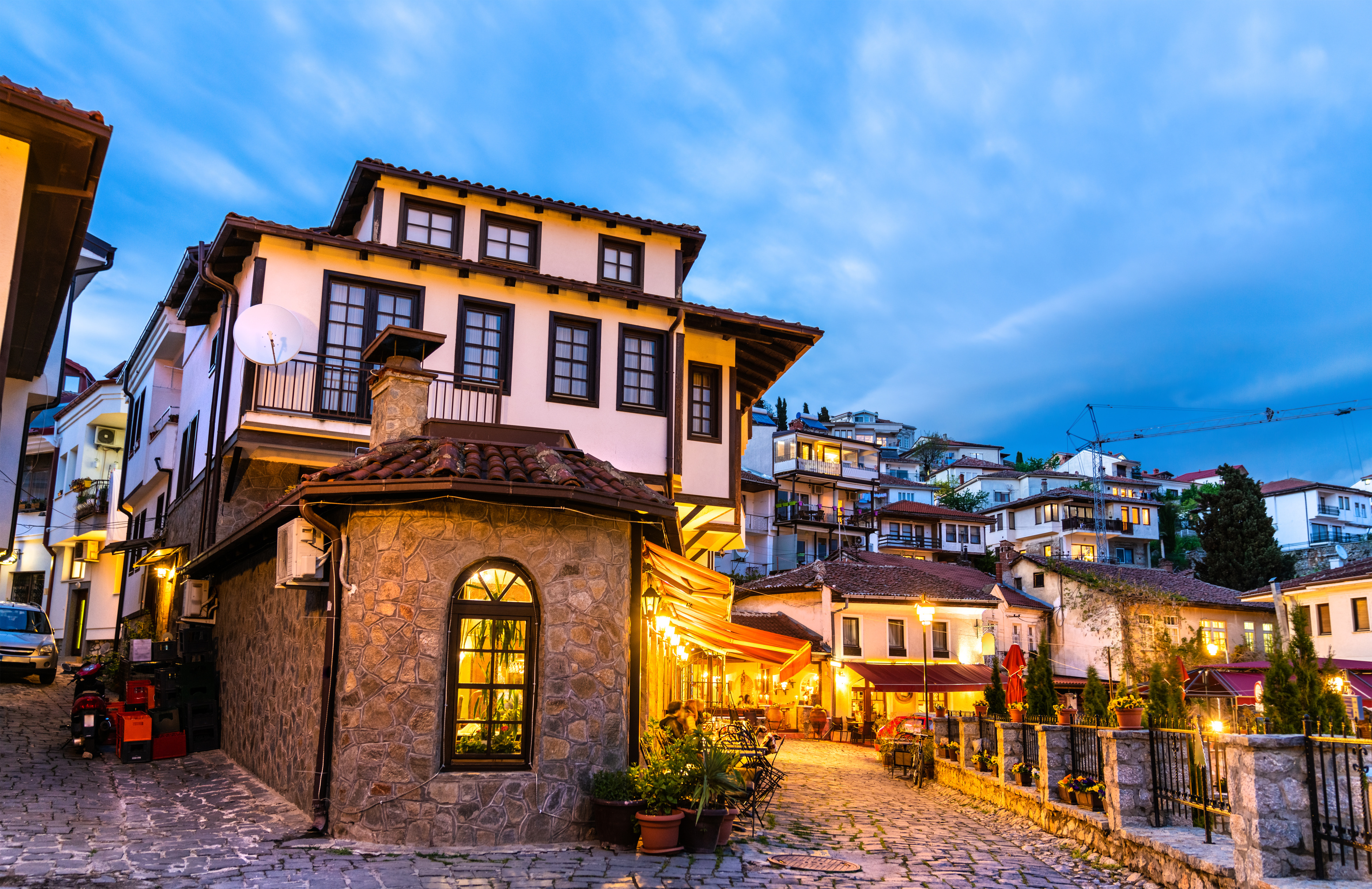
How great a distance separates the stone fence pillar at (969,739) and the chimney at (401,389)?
41.8 ft

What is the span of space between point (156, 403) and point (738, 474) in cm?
1460

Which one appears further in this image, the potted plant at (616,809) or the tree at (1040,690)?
the tree at (1040,690)

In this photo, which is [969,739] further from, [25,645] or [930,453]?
[930,453]

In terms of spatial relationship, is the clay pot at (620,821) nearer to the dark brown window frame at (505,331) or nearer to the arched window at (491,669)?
the arched window at (491,669)

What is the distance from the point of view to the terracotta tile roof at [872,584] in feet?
133

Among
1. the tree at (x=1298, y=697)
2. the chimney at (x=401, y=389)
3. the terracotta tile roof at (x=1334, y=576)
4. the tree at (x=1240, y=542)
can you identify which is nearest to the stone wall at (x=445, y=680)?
the chimney at (x=401, y=389)

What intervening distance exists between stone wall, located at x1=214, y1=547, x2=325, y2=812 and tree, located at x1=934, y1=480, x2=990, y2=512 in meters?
70.0

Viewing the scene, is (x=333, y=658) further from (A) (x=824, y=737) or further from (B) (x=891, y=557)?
(B) (x=891, y=557)

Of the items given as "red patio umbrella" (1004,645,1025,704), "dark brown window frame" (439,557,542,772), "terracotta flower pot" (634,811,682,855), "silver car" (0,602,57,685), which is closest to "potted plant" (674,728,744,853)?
"terracotta flower pot" (634,811,682,855)

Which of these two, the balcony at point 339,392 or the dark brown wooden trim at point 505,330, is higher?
the dark brown wooden trim at point 505,330

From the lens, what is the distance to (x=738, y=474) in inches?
842

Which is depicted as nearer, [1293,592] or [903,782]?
[903,782]

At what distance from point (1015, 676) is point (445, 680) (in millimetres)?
18271

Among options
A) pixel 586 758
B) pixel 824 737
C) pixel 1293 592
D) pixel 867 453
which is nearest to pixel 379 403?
pixel 586 758
